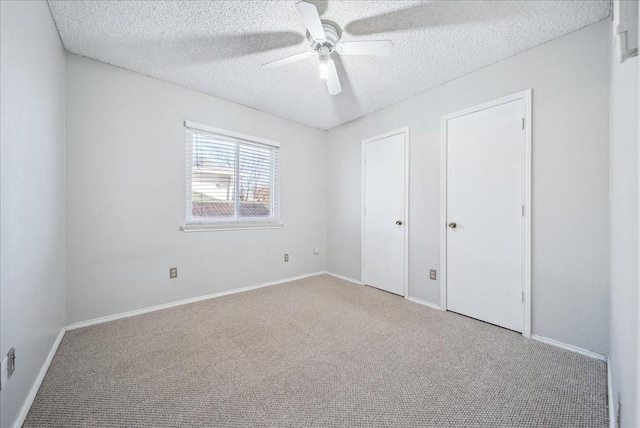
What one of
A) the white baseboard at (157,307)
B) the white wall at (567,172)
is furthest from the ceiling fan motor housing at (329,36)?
the white baseboard at (157,307)

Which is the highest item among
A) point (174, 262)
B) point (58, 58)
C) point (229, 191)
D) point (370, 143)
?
point (58, 58)

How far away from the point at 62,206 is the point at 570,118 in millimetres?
4158

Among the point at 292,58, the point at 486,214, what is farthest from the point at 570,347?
the point at 292,58

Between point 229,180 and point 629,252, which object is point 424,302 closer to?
point 629,252

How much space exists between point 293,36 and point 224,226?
2180 mm

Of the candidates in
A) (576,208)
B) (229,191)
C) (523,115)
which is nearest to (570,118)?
(523,115)

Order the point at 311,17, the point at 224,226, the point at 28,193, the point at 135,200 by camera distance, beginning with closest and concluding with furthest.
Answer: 1. the point at 28,193
2. the point at 311,17
3. the point at 135,200
4. the point at 224,226

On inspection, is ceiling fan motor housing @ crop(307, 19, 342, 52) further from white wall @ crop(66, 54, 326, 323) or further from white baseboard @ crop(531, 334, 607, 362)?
white baseboard @ crop(531, 334, 607, 362)

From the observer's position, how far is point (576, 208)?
1.89 meters

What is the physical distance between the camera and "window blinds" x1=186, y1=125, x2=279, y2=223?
2963 mm

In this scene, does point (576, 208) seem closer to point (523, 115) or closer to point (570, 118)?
point (570, 118)

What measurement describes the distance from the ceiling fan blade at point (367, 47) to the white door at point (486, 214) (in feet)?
4.05

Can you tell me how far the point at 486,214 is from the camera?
2391 millimetres

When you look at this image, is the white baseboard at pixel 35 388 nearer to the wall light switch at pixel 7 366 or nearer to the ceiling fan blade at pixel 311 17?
the wall light switch at pixel 7 366
